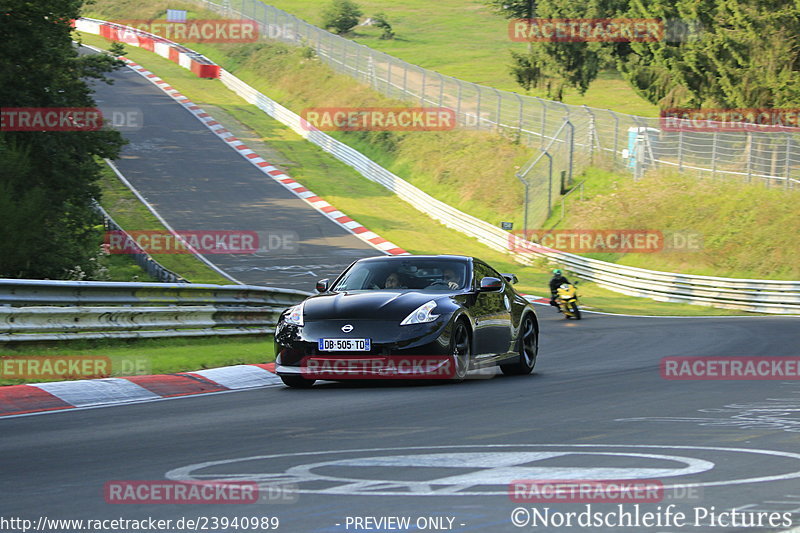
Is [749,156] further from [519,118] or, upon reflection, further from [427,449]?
[427,449]

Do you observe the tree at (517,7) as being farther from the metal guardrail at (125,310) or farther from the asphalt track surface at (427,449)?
the asphalt track surface at (427,449)

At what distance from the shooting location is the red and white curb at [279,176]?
122 ft

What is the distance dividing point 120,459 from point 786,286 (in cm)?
2479

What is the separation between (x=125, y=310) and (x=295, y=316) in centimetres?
356

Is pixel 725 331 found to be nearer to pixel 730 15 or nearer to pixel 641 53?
pixel 730 15

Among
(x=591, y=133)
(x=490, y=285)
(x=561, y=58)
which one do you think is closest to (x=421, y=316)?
(x=490, y=285)

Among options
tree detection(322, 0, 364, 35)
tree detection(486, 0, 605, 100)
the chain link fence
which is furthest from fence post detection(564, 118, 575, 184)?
tree detection(322, 0, 364, 35)

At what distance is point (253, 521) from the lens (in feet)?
15.8

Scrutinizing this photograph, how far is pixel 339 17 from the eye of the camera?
90.2 m

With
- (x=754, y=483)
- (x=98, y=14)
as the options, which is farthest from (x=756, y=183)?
(x=98, y=14)

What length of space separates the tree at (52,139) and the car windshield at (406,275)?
24.2ft

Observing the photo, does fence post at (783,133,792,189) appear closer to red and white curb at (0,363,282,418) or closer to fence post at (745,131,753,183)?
fence post at (745,131,753,183)

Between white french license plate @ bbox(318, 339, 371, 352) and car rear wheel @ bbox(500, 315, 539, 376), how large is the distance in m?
2.65

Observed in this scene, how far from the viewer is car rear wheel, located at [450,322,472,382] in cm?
1118
